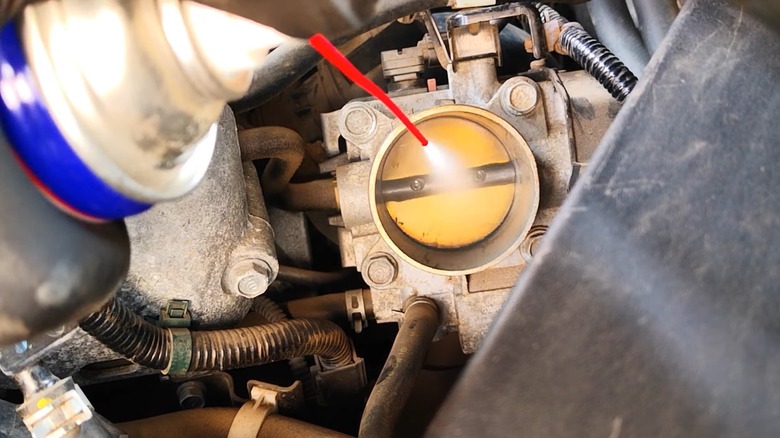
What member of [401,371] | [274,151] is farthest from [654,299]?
[274,151]

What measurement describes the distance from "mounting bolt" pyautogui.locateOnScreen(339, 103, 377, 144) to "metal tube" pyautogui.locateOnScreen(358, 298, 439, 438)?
25 cm

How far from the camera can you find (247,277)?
0.87 meters

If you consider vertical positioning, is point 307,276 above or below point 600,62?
below

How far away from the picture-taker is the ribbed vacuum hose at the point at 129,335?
2.35 ft

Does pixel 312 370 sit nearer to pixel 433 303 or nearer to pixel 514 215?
pixel 433 303

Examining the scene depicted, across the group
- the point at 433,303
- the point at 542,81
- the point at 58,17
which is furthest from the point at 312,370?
the point at 58,17

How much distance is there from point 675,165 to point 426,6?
328 mm

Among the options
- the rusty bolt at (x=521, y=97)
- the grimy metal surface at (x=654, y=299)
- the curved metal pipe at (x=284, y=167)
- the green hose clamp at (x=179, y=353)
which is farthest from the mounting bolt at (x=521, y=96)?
the green hose clamp at (x=179, y=353)

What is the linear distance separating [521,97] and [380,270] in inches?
12.4

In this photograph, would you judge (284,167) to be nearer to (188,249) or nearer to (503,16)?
(188,249)

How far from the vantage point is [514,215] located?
3.30 ft

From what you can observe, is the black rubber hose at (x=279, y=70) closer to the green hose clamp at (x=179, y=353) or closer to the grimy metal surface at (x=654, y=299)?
the green hose clamp at (x=179, y=353)

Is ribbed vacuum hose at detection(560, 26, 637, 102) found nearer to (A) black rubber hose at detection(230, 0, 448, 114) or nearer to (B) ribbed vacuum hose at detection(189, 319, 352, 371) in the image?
(A) black rubber hose at detection(230, 0, 448, 114)

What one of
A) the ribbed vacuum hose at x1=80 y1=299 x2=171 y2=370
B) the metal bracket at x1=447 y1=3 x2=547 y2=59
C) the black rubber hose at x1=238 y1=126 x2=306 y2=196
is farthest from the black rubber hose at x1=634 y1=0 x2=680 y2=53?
the ribbed vacuum hose at x1=80 y1=299 x2=171 y2=370
